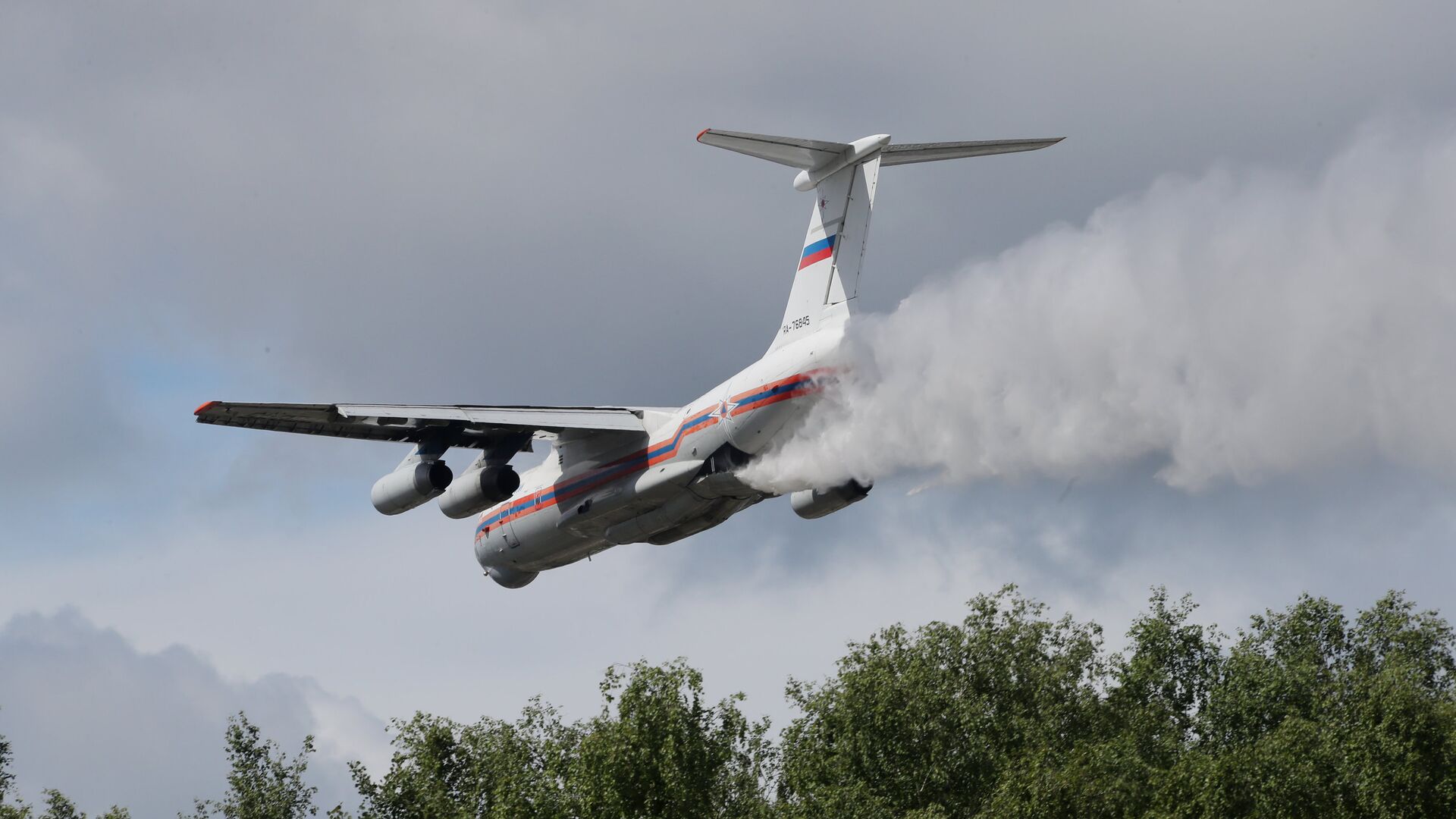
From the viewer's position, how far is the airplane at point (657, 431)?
79.5ft

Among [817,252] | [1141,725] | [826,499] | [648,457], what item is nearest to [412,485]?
[648,457]

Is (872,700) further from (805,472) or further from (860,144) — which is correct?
(860,144)

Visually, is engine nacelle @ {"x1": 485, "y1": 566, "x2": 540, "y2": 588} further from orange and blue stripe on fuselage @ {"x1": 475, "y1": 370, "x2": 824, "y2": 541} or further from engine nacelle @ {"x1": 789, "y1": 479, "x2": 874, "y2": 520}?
engine nacelle @ {"x1": 789, "y1": 479, "x2": 874, "y2": 520}

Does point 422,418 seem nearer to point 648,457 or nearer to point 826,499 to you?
point 648,457

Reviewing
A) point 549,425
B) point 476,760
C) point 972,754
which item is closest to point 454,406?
point 549,425

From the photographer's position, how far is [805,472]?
2477 cm

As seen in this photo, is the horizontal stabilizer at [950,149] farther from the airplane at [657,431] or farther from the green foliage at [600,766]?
the green foliage at [600,766]

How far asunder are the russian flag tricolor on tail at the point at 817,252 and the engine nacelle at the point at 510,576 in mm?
8406

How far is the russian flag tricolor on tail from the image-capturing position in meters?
25.1

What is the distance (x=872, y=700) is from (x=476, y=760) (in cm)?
798

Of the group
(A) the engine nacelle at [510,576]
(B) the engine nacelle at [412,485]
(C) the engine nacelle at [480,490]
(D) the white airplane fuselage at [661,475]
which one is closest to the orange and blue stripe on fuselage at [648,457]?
(D) the white airplane fuselage at [661,475]

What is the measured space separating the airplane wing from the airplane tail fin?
2.95 metres

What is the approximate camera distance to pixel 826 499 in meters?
27.6

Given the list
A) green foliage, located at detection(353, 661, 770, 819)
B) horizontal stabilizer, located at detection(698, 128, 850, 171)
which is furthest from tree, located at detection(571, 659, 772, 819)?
horizontal stabilizer, located at detection(698, 128, 850, 171)
